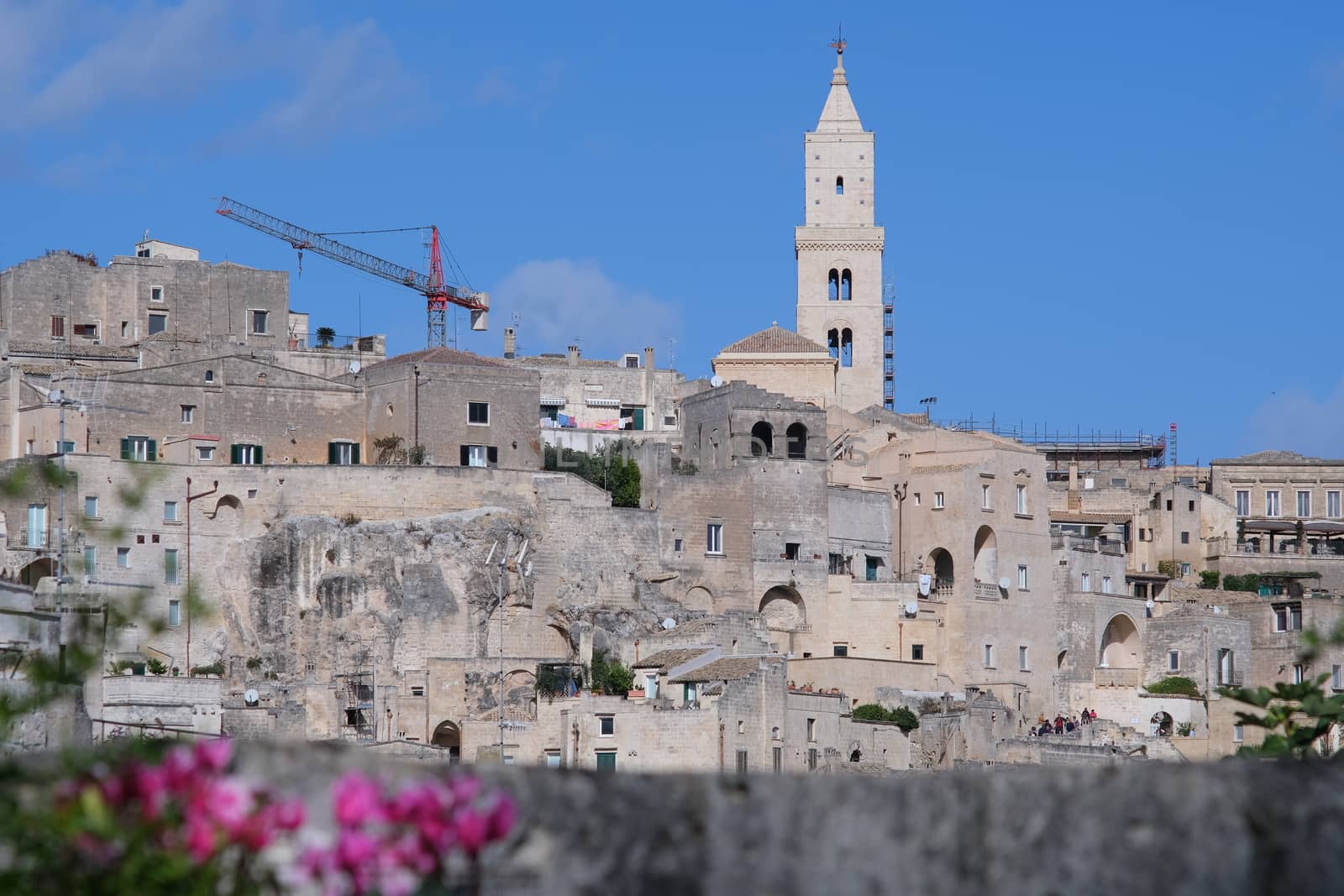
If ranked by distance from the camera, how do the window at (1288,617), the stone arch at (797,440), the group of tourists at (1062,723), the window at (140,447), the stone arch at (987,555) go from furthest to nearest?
the window at (1288,617)
the stone arch at (797,440)
the stone arch at (987,555)
the window at (140,447)
the group of tourists at (1062,723)

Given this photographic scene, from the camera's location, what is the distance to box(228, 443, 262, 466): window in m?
57.7

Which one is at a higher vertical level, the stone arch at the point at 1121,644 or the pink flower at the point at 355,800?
the pink flower at the point at 355,800

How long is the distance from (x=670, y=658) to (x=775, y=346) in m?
27.9

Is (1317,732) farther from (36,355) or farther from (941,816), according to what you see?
(36,355)

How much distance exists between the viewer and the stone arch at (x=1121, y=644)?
2470 inches

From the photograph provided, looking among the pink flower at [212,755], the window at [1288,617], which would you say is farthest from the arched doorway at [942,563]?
the pink flower at [212,755]

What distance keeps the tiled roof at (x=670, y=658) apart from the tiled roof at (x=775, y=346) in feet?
85.0

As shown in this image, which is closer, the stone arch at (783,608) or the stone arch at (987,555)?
the stone arch at (783,608)

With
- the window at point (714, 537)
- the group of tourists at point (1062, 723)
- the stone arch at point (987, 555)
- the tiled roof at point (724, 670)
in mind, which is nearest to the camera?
the tiled roof at point (724, 670)

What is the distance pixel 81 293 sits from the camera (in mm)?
69688

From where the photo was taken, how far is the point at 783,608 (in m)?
58.1

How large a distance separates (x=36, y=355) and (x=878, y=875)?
210 feet

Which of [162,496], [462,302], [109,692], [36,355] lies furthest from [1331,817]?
[462,302]

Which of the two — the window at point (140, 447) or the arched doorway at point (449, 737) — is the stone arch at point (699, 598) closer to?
the arched doorway at point (449, 737)
